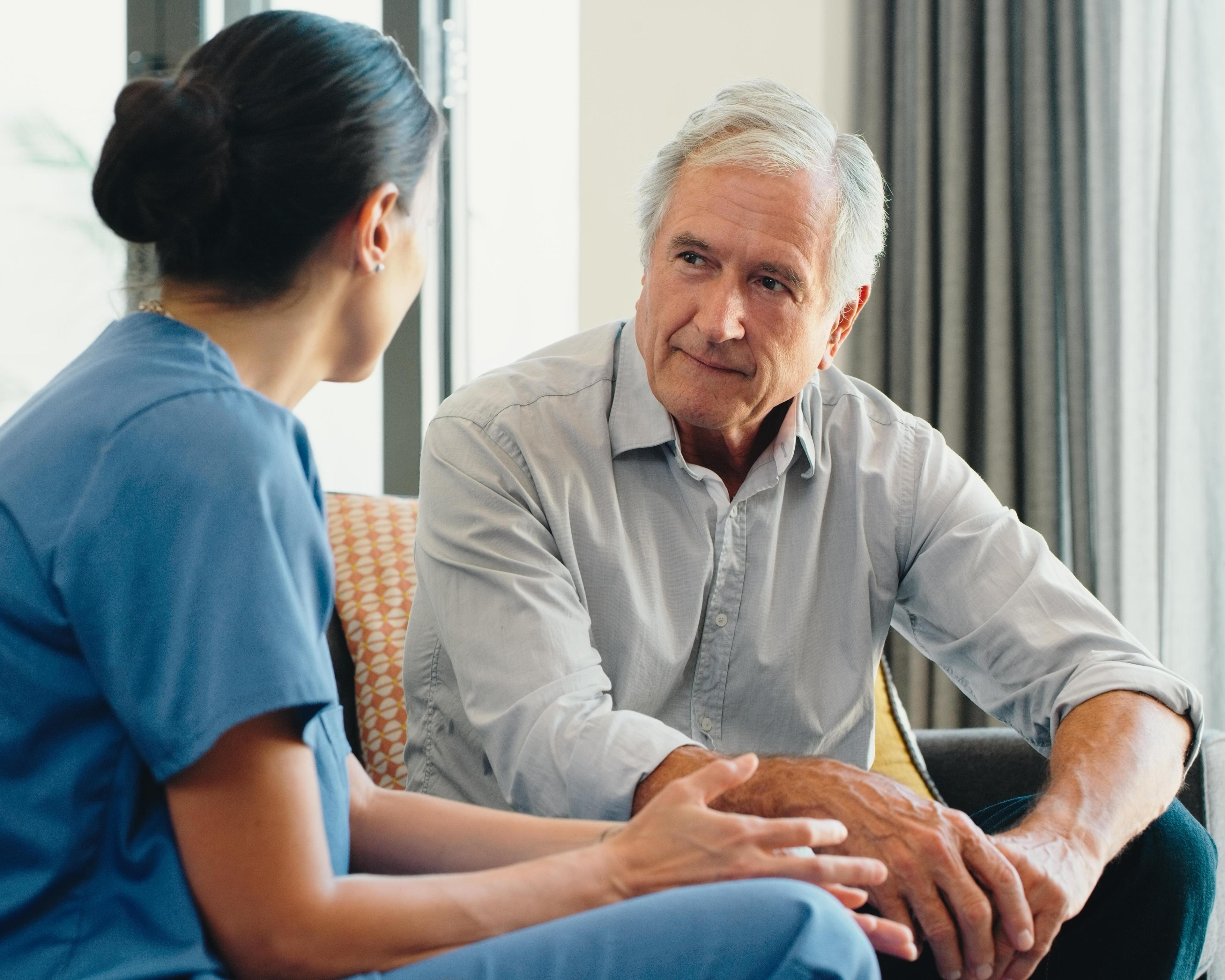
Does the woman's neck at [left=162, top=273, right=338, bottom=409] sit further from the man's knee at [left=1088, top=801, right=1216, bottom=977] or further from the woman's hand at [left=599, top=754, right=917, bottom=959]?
the man's knee at [left=1088, top=801, right=1216, bottom=977]

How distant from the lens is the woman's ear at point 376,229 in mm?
964

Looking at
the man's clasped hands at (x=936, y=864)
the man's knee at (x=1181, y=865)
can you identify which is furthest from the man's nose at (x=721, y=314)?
the man's knee at (x=1181, y=865)

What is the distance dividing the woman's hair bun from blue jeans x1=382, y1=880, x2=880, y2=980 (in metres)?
0.55

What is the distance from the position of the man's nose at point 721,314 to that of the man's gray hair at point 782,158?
0.42 ft

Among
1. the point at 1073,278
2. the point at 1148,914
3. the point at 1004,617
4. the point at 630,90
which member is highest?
the point at 630,90

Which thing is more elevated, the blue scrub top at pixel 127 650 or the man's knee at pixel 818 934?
the blue scrub top at pixel 127 650

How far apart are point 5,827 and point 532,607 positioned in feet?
2.09

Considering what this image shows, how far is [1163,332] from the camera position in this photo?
2721 millimetres

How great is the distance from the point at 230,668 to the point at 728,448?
95cm

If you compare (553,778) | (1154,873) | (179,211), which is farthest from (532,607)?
(1154,873)

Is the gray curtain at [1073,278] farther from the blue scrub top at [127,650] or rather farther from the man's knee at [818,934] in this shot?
the blue scrub top at [127,650]

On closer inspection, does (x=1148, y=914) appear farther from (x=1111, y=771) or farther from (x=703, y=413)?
(x=703, y=413)

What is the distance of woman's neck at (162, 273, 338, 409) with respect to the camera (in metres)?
0.93

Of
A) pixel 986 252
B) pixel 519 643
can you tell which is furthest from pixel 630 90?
pixel 519 643
